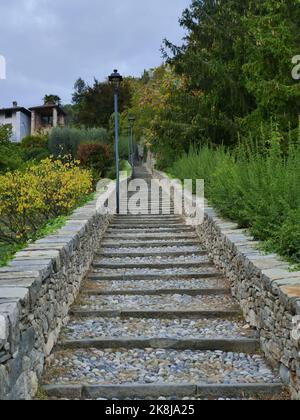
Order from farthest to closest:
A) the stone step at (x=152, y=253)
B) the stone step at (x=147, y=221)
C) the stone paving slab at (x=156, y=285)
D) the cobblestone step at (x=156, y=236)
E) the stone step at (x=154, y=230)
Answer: the stone step at (x=147, y=221) → the stone step at (x=154, y=230) → the cobblestone step at (x=156, y=236) → the stone step at (x=152, y=253) → the stone paving slab at (x=156, y=285)

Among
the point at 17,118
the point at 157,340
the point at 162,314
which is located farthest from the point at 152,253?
the point at 17,118

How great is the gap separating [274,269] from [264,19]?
11332 mm

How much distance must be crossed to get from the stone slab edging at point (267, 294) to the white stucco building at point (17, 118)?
1746 inches

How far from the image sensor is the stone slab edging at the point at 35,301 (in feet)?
9.69

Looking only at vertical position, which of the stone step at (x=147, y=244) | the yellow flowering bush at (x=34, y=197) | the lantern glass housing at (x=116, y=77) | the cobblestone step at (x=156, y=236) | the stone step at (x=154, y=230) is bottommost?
the stone step at (x=147, y=244)

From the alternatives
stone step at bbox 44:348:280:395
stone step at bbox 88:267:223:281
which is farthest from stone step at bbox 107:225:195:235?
stone step at bbox 44:348:280:395

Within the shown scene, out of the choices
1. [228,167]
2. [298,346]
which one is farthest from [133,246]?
[298,346]

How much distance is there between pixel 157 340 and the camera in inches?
173

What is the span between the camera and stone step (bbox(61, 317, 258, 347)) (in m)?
4.55

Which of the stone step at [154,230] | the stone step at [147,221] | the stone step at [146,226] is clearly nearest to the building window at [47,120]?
the stone step at [147,221]

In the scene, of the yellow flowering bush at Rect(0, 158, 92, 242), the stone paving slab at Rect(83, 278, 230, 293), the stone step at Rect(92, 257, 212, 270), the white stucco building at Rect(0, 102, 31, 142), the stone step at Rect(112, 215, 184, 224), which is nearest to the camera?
the stone paving slab at Rect(83, 278, 230, 293)

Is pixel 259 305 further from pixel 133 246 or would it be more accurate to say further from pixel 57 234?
pixel 133 246

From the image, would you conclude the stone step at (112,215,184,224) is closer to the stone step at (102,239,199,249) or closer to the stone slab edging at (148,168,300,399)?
the stone step at (102,239,199,249)

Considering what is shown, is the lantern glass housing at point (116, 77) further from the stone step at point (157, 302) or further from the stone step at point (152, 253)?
the stone step at point (157, 302)
